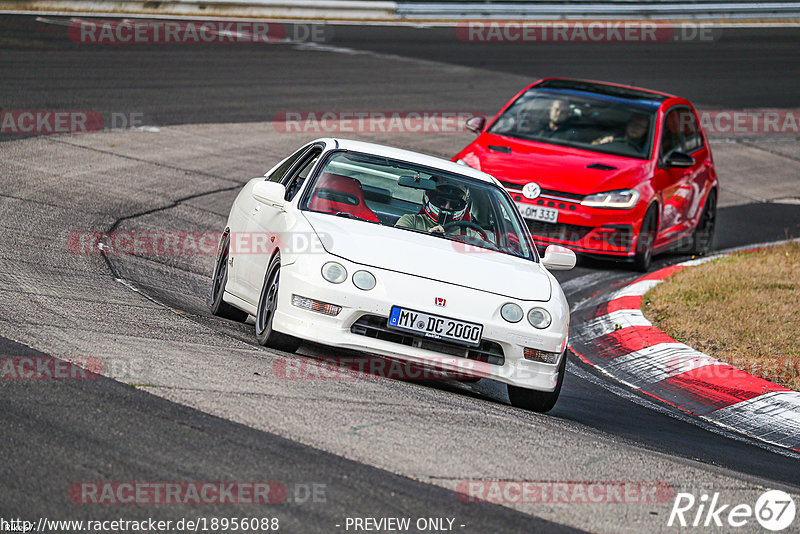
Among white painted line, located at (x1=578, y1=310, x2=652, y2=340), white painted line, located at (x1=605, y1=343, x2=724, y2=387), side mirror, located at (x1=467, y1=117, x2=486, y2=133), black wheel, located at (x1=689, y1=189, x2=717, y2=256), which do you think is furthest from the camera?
black wheel, located at (x1=689, y1=189, x2=717, y2=256)

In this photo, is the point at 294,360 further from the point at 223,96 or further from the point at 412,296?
the point at 223,96

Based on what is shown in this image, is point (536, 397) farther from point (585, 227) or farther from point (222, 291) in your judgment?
point (585, 227)

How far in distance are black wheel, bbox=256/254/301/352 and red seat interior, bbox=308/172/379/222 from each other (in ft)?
1.89

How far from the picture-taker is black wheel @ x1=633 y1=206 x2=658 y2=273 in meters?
11.7

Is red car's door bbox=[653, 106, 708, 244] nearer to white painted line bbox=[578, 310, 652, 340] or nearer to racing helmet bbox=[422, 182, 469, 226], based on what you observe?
white painted line bbox=[578, 310, 652, 340]

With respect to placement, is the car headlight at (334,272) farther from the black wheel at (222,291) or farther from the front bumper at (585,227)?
the front bumper at (585,227)

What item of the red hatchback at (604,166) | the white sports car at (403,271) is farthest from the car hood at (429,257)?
the red hatchback at (604,166)

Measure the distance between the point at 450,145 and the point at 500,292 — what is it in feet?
34.0

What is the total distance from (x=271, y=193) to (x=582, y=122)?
6047mm

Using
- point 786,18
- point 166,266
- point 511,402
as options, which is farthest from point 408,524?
point 786,18

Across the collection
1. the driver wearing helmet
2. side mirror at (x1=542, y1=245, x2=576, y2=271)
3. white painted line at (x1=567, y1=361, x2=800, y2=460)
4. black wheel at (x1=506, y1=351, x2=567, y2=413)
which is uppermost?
the driver wearing helmet

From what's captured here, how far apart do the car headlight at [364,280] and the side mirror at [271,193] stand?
3.77 ft

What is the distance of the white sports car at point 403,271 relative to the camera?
21.5 ft

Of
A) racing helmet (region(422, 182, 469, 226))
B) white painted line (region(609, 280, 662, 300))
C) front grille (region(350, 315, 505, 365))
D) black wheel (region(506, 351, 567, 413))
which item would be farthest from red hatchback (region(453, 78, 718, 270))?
front grille (region(350, 315, 505, 365))
